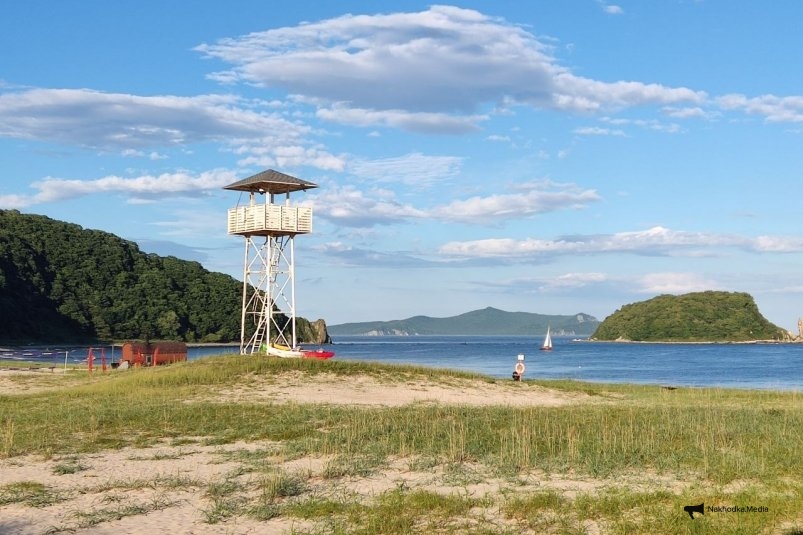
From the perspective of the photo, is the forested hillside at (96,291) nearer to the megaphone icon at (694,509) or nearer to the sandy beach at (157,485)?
the sandy beach at (157,485)

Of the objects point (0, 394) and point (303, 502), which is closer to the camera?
point (303, 502)

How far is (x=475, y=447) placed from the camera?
55.1ft

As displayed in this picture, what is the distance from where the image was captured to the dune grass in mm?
11430

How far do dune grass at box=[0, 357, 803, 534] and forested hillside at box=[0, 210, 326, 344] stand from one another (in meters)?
112

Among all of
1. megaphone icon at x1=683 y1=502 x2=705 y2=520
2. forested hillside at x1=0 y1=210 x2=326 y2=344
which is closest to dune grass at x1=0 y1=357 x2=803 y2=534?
megaphone icon at x1=683 y1=502 x2=705 y2=520

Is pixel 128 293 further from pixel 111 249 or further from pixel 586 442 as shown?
pixel 586 442

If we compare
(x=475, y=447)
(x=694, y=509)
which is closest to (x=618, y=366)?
(x=475, y=447)

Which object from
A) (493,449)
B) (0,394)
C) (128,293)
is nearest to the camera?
(493,449)

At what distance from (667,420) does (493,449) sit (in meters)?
6.54

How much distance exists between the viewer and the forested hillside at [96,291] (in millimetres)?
135875

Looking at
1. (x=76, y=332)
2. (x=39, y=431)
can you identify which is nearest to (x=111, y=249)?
(x=76, y=332)

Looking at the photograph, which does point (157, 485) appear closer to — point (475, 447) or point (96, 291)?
point (475, 447)

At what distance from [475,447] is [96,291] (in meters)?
143

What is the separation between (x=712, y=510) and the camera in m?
11.5
